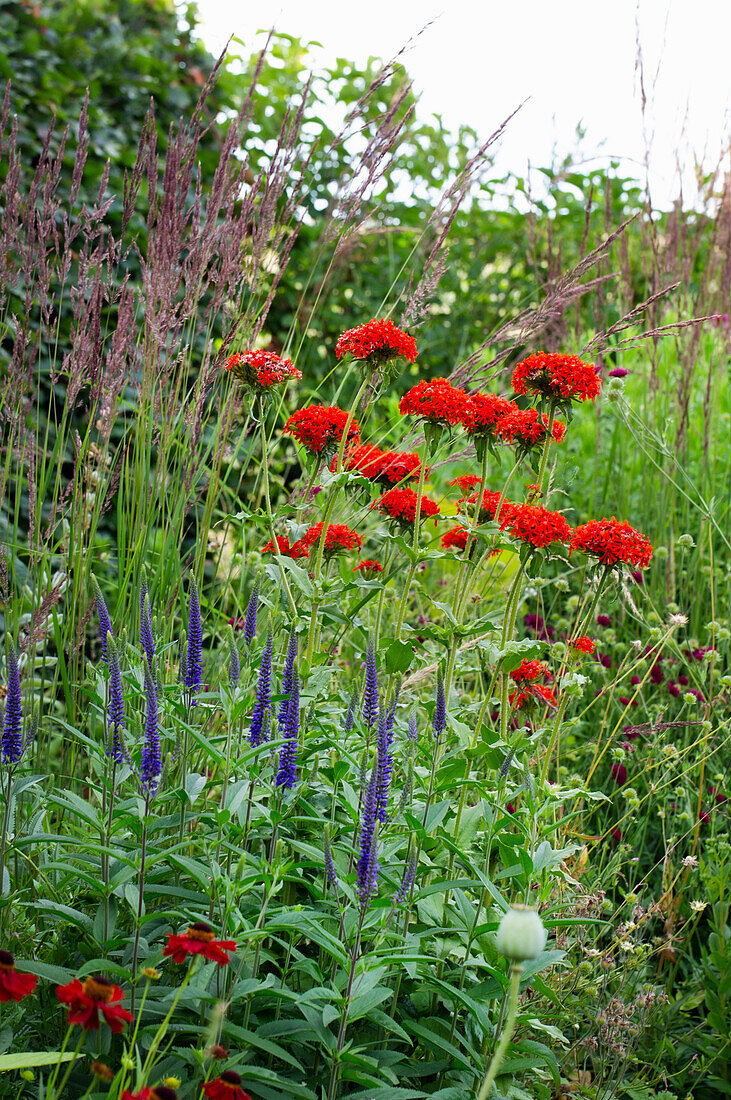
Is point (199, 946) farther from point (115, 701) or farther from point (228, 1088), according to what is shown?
point (115, 701)

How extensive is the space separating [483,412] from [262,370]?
1.59 feet

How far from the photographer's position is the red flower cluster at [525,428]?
1.76 meters

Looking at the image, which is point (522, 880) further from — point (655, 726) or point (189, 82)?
point (189, 82)

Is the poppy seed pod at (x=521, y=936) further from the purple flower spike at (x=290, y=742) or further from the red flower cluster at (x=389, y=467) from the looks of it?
the red flower cluster at (x=389, y=467)

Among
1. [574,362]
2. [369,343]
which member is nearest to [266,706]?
[369,343]

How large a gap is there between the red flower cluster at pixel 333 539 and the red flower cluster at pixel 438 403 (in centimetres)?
34

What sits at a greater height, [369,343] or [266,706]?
[369,343]

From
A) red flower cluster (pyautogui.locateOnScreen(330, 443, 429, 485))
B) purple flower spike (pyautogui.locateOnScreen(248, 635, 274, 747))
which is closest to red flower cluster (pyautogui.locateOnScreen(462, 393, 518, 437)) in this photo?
red flower cluster (pyautogui.locateOnScreen(330, 443, 429, 485))

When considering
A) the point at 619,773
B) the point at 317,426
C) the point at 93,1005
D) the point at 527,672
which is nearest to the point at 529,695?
the point at 527,672

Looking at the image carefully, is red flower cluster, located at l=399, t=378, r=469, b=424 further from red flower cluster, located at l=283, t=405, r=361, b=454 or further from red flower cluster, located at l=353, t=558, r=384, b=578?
red flower cluster, located at l=353, t=558, r=384, b=578

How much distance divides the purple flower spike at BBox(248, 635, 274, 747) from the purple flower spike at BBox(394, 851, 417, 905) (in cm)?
31

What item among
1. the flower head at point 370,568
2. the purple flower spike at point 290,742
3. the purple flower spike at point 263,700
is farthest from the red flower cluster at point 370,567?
the purple flower spike at point 290,742

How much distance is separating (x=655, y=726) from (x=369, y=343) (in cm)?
116

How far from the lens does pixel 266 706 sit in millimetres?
1392
